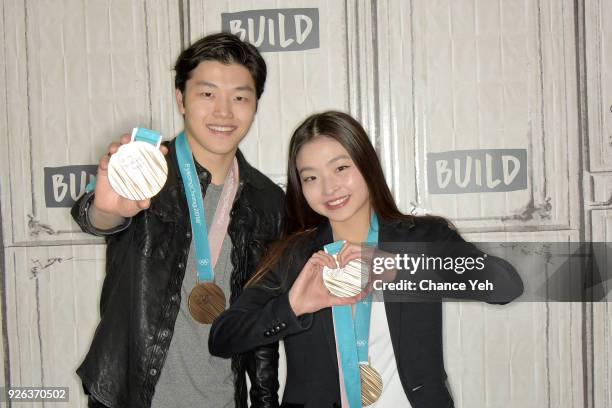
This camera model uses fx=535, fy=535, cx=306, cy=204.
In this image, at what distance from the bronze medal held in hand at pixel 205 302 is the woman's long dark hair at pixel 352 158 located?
140 mm

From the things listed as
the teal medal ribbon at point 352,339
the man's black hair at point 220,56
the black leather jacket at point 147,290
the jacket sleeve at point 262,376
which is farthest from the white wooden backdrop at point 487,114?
the teal medal ribbon at point 352,339

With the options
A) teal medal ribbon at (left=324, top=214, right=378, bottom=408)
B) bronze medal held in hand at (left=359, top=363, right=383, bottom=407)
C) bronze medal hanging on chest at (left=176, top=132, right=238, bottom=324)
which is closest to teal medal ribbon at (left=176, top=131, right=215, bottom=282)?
bronze medal hanging on chest at (left=176, top=132, right=238, bottom=324)

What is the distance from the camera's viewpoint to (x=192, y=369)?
6.15 feet

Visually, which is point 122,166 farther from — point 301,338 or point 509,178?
point 509,178

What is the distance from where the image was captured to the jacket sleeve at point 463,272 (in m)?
1.78

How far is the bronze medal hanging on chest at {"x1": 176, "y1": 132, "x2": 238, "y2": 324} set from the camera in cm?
188

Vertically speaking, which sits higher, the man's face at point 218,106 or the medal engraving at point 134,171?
the man's face at point 218,106

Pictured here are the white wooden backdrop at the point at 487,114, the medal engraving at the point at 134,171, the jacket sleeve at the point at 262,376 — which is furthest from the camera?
the white wooden backdrop at the point at 487,114

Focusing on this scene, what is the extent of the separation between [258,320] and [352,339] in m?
0.31

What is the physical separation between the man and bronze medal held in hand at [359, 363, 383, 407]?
49 cm

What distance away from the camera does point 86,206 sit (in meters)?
1.69

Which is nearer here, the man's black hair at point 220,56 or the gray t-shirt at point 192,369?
the gray t-shirt at point 192,369

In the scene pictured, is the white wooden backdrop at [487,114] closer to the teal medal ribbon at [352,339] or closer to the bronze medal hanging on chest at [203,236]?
the bronze medal hanging on chest at [203,236]

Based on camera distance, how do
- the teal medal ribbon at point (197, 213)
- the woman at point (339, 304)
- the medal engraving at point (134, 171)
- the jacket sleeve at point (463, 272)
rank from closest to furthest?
the medal engraving at point (134, 171)
the woman at point (339, 304)
the jacket sleeve at point (463, 272)
the teal medal ribbon at point (197, 213)
